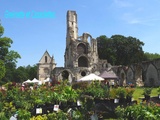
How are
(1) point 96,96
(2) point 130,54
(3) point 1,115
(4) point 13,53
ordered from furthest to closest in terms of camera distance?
1. (2) point 130,54
2. (4) point 13,53
3. (1) point 96,96
4. (3) point 1,115

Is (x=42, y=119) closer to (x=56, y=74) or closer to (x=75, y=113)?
(x=75, y=113)

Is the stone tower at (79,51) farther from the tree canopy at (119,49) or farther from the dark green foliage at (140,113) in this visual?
the dark green foliage at (140,113)

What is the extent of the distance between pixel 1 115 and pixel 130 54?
70318 millimetres

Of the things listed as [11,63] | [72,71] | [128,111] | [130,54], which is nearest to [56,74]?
[72,71]

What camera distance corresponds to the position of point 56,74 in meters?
55.5

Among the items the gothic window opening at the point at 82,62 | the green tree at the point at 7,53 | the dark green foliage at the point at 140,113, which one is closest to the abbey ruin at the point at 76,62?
the gothic window opening at the point at 82,62

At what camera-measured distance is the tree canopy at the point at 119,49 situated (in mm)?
74938

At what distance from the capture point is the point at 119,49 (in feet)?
252

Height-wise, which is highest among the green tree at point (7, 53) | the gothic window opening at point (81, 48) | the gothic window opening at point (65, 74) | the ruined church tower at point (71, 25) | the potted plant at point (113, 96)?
the ruined church tower at point (71, 25)

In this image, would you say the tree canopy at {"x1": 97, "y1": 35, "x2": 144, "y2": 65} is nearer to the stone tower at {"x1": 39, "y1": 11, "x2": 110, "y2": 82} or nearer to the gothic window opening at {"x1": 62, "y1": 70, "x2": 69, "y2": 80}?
the stone tower at {"x1": 39, "y1": 11, "x2": 110, "y2": 82}

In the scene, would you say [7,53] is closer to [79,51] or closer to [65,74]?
[65,74]

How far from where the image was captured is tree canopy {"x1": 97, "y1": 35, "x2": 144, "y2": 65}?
74.9 meters

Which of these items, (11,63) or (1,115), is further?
(11,63)

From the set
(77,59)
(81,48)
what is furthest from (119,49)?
(77,59)
